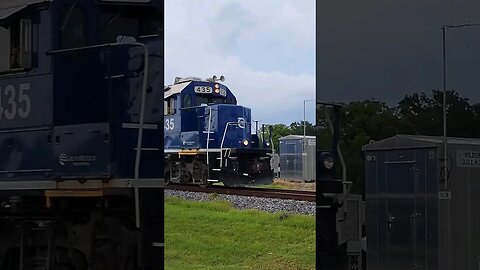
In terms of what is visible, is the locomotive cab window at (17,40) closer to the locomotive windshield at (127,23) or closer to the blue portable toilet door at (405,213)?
the locomotive windshield at (127,23)

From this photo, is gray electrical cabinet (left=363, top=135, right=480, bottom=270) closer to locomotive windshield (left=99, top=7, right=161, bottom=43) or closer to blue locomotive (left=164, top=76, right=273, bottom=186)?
locomotive windshield (left=99, top=7, right=161, bottom=43)

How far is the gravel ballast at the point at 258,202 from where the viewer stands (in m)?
10.4

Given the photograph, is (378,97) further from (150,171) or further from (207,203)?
(207,203)

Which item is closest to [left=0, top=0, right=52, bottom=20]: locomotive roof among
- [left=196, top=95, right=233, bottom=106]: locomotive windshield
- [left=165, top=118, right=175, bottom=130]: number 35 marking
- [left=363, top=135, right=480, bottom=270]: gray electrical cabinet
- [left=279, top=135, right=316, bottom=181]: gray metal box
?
[left=363, top=135, right=480, bottom=270]: gray electrical cabinet

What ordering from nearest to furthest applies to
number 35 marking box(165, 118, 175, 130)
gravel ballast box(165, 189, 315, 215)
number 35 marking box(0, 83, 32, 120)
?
number 35 marking box(0, 83, 32, 120), gravel ballast box(165, 189, 315, 215), number 35 marking box(165, 118, 175, 130)

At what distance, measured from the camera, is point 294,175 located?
18.1 meters

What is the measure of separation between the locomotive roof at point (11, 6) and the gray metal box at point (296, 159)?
10.4m

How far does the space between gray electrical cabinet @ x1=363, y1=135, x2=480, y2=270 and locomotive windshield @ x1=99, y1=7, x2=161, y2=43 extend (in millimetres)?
2500

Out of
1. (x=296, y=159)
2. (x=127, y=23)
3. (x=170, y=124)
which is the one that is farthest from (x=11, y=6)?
(x=170, y=124)

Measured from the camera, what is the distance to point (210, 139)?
18984 millimetres

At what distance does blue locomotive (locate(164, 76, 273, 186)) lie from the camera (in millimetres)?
18062

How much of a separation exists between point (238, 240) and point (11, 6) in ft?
15.0

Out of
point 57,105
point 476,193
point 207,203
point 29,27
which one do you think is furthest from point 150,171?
point 207,203

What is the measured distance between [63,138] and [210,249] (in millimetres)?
3437
